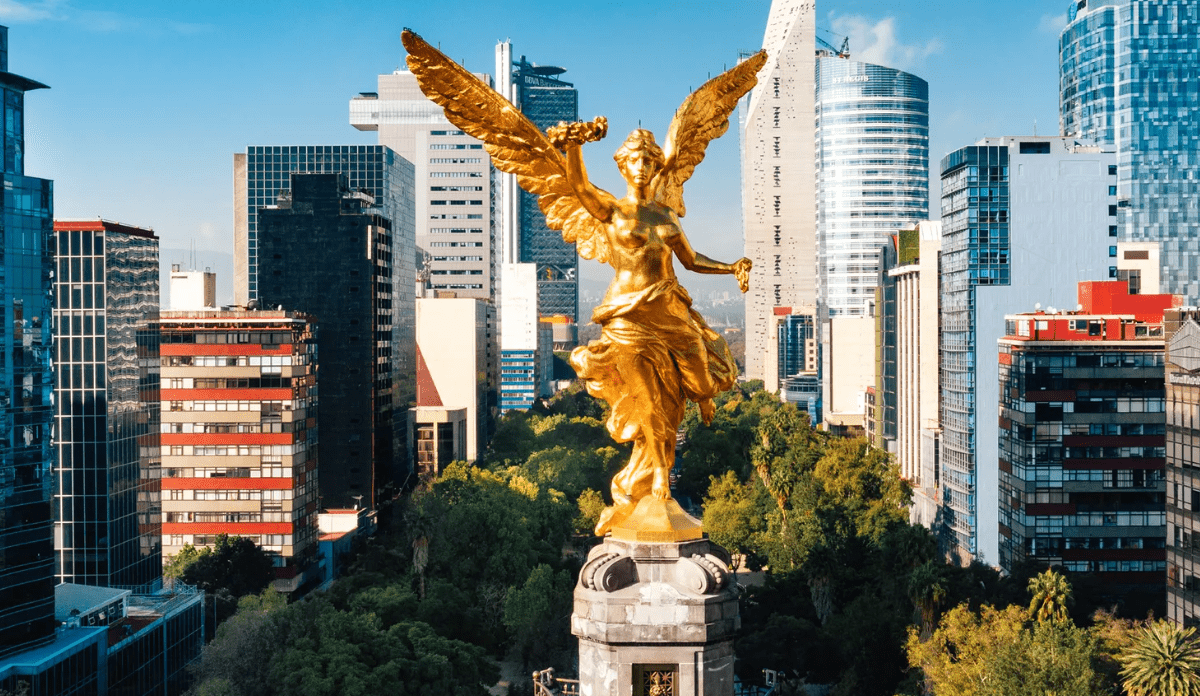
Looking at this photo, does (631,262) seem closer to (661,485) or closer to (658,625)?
(661,485)

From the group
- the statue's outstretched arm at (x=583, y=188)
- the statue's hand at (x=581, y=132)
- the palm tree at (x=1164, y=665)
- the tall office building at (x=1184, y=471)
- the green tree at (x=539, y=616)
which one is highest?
the statue's hand at (x=581, y=132)

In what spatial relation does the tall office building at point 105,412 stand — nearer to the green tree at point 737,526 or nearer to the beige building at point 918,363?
the green tree at point 737,526

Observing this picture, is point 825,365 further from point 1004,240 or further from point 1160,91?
point 1004,240

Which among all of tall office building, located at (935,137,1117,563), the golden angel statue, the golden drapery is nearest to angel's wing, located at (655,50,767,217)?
the golden angel statue

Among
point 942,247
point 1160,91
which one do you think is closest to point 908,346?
point 942,247

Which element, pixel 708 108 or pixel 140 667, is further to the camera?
pixel 140 667

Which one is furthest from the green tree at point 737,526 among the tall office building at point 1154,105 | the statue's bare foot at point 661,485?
the tall office building at point 1154,105

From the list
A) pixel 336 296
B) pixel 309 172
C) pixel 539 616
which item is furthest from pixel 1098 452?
pixel 309 172
